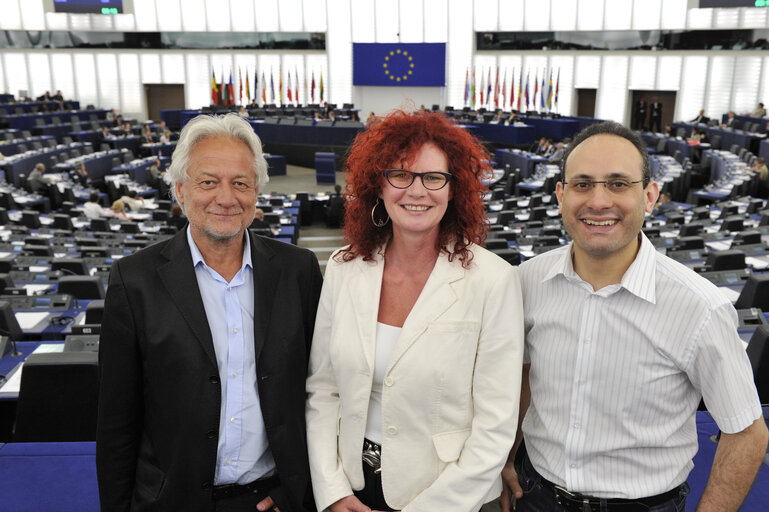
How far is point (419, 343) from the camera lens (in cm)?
181

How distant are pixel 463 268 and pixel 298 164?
870 inches

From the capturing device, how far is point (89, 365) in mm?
2896

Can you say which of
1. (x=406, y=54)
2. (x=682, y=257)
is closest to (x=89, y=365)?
(x=682, y=257)

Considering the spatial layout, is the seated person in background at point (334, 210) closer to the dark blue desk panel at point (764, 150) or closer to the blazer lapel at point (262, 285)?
the dark blue desk panel at point (764, 150)

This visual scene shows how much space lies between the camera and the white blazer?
1.79m

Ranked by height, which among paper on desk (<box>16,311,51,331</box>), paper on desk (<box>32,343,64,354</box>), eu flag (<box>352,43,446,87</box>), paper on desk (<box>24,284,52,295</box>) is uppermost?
eu flag (<box>352,43,446,87</box>)

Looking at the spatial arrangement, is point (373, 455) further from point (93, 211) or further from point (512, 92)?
point (512, 92)

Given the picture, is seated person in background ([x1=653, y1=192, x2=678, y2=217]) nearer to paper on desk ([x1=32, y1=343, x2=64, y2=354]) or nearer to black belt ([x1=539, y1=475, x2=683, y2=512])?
paper on desk ([x1=32, y1=343, x2=64, y2=354])

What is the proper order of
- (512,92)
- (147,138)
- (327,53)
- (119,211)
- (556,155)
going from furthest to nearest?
(327,53)
(512,92)
(147,138)
(556,155)
(119,211)

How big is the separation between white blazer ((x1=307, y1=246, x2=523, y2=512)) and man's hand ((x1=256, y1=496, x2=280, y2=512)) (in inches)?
6.2

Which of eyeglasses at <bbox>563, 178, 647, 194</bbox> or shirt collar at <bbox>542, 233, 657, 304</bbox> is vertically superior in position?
eyeglasses at <bbox>563, 178, 647, 194</bbox>

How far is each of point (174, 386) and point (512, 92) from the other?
26.3 meters

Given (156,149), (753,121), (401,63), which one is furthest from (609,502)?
(401,63)

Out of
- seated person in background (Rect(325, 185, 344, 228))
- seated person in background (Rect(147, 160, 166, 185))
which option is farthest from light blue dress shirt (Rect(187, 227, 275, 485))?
seated person in background (Rect(147, 160, 166, 185))
